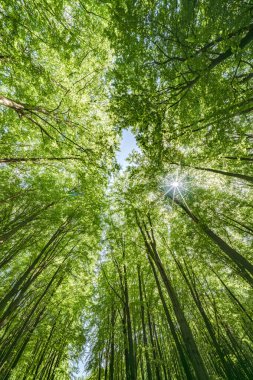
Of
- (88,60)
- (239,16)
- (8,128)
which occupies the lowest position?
(239,16)

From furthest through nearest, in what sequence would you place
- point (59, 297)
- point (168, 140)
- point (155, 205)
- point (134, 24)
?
point (59, 297), point (155, 205), point (168, 140), point (134, 24)

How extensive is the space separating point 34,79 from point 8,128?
2.22 m

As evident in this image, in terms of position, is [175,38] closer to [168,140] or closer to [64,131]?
[168,140]

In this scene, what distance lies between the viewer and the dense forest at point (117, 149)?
135 inches

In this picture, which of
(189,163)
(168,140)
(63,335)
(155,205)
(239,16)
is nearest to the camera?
(239,16)

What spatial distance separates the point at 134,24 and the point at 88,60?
8.97 ft

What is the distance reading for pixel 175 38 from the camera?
11.2ft

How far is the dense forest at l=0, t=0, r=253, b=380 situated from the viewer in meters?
3.44

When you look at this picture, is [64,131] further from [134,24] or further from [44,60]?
[134,24]

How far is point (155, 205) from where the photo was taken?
6.96m

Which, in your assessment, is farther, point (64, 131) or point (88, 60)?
point (88, 60)

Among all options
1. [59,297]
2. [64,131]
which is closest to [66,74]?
[64,131]

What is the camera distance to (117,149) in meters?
4.98

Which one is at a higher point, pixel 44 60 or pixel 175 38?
pixel 44 60
